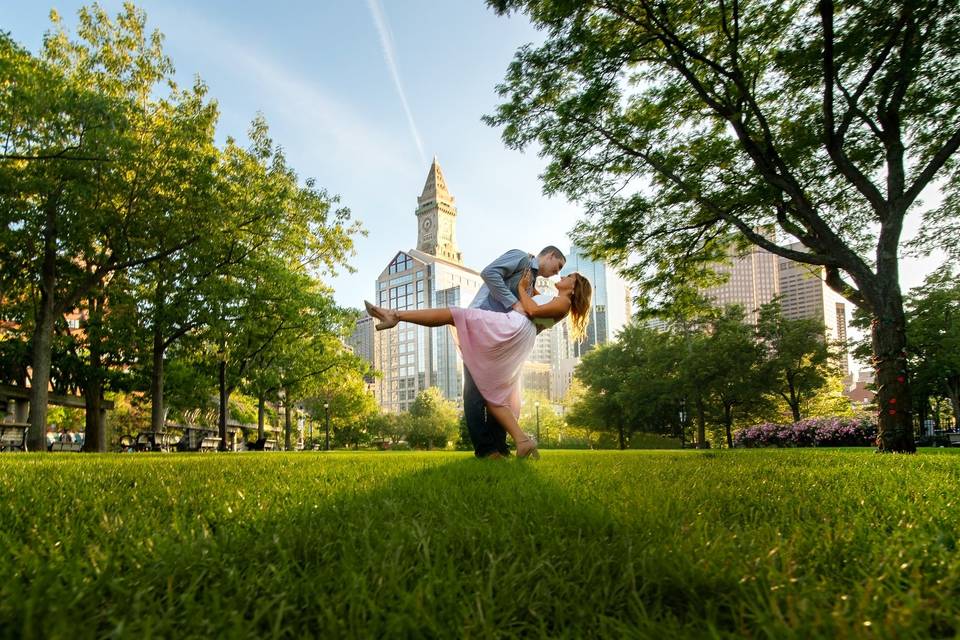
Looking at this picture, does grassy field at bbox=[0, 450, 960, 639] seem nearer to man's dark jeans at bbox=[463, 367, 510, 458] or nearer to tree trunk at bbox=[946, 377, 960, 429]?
man's dark jeans at bbox=[463, 367, 510, 458]

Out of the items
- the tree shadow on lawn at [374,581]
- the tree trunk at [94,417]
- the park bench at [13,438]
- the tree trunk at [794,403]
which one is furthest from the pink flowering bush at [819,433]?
the tree trunk at [94,417]

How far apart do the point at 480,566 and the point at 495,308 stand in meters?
5.19

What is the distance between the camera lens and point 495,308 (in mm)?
6594

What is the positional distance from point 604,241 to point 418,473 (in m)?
11.8

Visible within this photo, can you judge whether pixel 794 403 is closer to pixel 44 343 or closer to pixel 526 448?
pixel 526 448

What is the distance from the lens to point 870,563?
147 centimetres

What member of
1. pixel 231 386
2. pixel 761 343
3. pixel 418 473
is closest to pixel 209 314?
pixel 231 386

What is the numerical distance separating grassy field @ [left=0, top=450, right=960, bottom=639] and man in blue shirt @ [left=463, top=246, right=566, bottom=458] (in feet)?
12.3

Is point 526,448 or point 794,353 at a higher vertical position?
point 794,353

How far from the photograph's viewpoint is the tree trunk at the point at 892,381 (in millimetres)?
10453


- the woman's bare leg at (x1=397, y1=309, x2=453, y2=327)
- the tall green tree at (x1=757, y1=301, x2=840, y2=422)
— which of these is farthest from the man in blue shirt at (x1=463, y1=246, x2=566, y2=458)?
the tall green tree at (x1=757, y1=301, x2=840, y2=422)

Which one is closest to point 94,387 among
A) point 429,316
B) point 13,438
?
point 13,438

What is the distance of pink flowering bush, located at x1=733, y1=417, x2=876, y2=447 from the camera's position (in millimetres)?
22094

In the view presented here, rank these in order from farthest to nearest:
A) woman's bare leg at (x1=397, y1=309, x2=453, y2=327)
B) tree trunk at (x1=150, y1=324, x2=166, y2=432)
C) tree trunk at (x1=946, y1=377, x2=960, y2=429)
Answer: tree trunk at (x1=946, y1=377, x2=960, y2=429) → tree trunk at (x1=150, y1=324, x2=166, y2=432) → woman's bare leg at (x1=397, y1=309, x2=453, y2=327)
